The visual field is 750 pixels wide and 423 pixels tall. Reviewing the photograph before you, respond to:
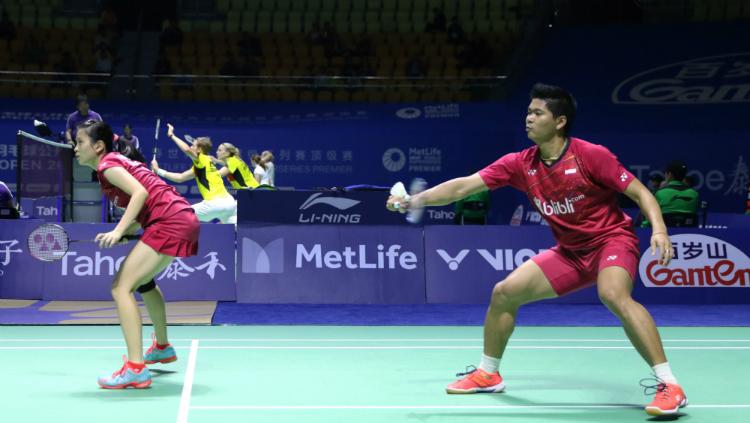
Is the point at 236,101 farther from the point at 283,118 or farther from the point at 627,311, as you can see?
the point at 627,311

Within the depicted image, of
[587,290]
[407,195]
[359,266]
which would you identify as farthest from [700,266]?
[407,195]

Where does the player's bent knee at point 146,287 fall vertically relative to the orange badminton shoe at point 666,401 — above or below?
above

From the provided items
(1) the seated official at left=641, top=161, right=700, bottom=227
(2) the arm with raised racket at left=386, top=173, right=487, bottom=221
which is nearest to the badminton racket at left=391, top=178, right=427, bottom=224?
(2) the arm with raised racket at left=386, top=173, right=487, bottom=221

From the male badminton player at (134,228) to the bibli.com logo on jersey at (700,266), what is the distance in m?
6.33

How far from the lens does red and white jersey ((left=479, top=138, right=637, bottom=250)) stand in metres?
5.02

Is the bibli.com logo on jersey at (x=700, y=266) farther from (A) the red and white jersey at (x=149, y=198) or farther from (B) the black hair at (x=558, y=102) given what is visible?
(A) the red and white jersey at (x=149, y=198)

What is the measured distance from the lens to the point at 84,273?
10320 mm

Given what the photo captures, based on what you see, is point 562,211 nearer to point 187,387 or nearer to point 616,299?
point 616,299

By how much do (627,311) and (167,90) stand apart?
1470 centimetres

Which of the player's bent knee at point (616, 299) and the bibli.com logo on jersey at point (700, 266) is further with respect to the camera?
the bibli.com logo on jersey at point (700, 266)

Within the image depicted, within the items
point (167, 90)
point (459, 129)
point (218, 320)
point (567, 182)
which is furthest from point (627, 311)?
point (167, 90)

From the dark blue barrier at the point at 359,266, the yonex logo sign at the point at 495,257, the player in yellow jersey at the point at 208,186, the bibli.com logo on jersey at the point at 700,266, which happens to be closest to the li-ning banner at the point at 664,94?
the bibli.com logo on jersey at the point at 700,266

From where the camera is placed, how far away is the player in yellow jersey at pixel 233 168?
1421cm

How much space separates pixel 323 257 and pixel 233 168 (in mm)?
4326
